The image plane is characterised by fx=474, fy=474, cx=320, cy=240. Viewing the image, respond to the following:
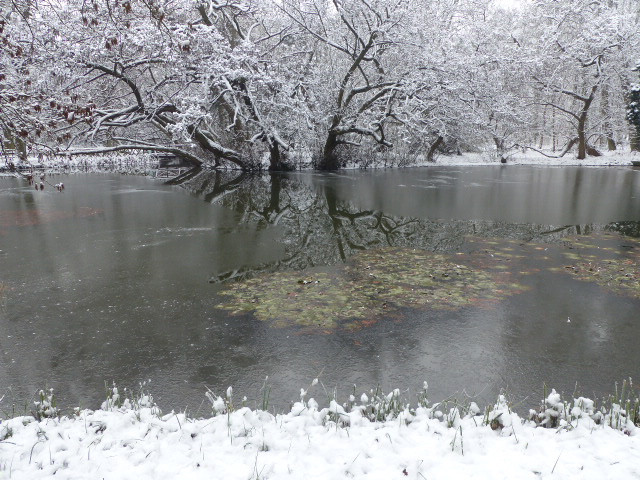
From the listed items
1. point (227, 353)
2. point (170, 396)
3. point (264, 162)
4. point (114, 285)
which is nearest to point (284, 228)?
point (114, 285)

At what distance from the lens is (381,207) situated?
1627cm

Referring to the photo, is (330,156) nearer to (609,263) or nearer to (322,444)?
(609,263)

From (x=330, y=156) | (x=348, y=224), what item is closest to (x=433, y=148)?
(x=330, y=156)

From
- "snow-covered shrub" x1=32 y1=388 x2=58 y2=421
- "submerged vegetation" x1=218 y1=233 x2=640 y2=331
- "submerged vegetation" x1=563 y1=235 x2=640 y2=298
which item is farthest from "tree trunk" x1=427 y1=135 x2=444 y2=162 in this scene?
"snow-covered shrub" x1=32 y1=388 x2=58 y2=421

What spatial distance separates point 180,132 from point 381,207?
12.7m

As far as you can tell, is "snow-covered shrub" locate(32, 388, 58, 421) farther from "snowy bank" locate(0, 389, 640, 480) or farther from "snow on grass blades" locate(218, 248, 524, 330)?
"snow on grass blades" locate(218, 248, 524, 330)

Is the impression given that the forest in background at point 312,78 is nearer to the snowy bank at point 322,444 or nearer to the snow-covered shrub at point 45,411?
the snow-covered shrub at point 45,411

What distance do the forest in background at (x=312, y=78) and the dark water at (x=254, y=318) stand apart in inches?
409

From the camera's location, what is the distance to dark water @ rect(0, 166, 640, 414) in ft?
16.8

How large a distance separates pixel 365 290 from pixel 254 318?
204 cm

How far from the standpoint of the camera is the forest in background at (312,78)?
23.6 metres

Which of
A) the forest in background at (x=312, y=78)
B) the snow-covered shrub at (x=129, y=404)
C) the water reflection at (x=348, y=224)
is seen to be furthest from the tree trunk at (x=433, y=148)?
the snow-covered shrub at (x=129, y=404)

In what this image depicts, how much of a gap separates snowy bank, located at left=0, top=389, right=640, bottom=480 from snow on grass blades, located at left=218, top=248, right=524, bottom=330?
249 cm

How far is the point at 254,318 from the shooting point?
21.9 ft
